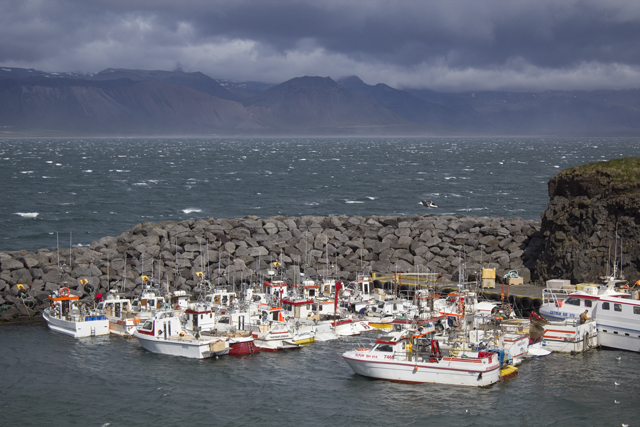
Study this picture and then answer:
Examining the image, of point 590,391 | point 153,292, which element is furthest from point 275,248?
point 590,391

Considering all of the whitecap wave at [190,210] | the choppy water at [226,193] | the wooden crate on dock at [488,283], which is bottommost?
the wooden crate on dock at [488,283]

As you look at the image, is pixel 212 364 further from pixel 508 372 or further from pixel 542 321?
pixel 542 321

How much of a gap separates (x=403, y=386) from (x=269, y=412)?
5955 mm

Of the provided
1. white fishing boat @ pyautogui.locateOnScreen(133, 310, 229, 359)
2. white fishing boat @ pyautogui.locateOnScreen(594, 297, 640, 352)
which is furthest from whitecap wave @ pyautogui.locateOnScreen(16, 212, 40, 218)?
white fishing boat @ pyautogui.locateOnScreen(594, 297, 640, 352)

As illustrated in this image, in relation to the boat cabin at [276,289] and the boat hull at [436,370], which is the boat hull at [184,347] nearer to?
the boat hull at [436,370]

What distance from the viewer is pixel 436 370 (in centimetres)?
3166

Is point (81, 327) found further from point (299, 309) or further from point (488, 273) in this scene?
point (488, 273)

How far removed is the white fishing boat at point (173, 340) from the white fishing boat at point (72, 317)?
3488 millimetres

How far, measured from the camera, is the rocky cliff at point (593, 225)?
45.6 meters

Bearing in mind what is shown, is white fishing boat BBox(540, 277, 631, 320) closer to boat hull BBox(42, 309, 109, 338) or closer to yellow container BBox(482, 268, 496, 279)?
yellow container BBox(482, 268, 496, 279)

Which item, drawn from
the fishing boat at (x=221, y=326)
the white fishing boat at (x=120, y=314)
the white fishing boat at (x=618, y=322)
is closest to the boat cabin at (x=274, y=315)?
the fishing boat at (x=221, y=326)

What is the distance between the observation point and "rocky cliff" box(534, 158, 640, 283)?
45562 millimetres

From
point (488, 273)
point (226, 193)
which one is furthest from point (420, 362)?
point (226, 193)

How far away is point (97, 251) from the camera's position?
181ft
